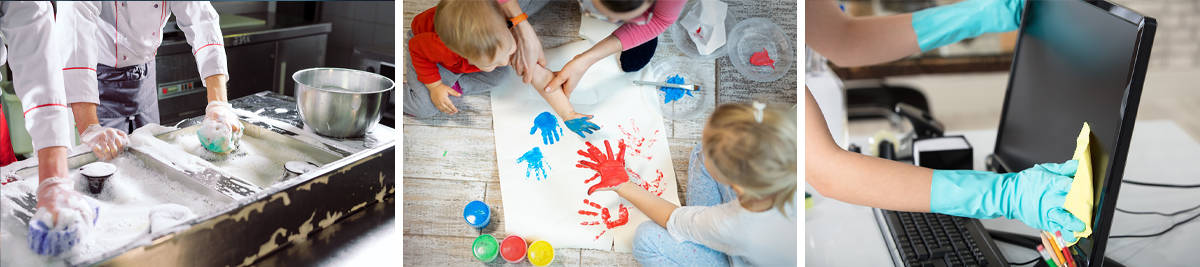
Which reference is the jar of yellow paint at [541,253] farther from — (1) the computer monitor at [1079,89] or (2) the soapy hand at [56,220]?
(1) the computer monitor at [1079,89]

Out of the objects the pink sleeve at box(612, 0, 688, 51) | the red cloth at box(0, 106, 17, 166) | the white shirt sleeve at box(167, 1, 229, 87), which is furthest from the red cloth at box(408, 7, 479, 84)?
the red cloth at box(0, 106, 17, 166)

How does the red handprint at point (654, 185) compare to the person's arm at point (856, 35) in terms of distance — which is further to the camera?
the person's arm at point (856, 35)

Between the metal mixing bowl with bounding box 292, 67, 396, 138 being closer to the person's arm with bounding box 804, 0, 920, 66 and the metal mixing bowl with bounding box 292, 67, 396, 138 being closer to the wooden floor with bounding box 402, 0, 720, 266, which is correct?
the wooden floor with bounding box 402, 0, 720, 266

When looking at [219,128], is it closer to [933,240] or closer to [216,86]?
[216,86]

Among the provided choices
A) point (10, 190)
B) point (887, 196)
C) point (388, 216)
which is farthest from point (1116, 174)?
point (10, 190)

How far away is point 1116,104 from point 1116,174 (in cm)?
14

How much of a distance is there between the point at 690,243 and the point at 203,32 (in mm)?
864

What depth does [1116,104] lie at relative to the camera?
1.12 meters

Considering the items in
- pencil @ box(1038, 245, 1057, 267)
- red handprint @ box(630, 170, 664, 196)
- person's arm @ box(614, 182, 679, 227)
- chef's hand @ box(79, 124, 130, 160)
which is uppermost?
chef's hand @ box(79, 124, 130, 160)

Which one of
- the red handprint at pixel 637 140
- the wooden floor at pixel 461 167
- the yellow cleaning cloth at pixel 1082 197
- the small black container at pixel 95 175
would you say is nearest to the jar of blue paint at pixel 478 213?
the wooden floor at pixel 461 167

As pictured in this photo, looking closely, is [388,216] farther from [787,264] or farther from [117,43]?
[787,264]

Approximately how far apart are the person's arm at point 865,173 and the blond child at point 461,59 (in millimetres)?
382

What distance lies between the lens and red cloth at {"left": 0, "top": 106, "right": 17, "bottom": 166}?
3.97 feet

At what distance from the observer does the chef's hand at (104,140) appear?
1.15m
